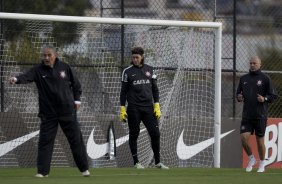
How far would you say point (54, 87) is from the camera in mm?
13875

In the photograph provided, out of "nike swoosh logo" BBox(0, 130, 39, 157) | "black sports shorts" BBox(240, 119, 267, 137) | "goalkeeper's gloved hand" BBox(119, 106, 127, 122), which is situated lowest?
"nike swoosh logo" BBox(0, 130, 39, 157)

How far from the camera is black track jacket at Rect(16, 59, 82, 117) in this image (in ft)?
45.5

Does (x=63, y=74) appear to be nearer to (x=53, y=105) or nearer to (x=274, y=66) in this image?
(x=53, y=105)

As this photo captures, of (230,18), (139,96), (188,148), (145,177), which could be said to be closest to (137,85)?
(139,96)

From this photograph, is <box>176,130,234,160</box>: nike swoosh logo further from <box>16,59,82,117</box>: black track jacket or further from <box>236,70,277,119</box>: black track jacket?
<box>16,59,82,117</box>: black track jacket

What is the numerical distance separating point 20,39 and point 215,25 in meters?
3.99

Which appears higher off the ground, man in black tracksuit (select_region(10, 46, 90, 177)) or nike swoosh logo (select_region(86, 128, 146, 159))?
man in black tracksuit (select_region(10, 46, 90, 177))

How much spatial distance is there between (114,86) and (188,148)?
2.34 meters

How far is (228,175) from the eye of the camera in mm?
15133

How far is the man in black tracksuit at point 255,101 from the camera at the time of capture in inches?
666

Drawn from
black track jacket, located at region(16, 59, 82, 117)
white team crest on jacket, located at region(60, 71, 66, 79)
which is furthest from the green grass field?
white team crest on jacket, located at region(60, 71, 66, 79)

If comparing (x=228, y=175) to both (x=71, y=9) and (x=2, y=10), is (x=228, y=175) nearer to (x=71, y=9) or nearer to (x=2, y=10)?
(x=2, y=10)

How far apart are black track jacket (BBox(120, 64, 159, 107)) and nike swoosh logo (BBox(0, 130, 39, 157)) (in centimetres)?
281

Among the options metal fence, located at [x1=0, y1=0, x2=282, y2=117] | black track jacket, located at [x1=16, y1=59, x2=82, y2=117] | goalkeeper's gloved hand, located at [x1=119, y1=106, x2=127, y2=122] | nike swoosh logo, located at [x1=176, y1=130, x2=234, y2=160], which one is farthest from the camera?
metal fence, located at [x1=0, y1=0, x2=282, y2=117]
